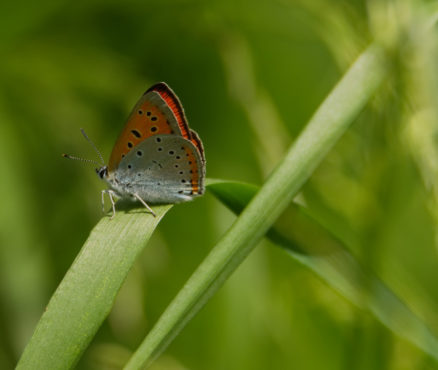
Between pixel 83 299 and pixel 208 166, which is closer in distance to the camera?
pixel 83 299

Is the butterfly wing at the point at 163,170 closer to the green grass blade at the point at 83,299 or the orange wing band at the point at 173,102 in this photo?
the orange wing band at the point at 173,102

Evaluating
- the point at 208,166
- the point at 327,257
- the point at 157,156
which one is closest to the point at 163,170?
the point at 157,156

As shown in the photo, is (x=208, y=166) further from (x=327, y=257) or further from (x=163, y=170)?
(x=327, y=257)

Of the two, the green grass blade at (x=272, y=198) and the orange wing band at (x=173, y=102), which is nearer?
the green grass blade at (x=272, y=198)

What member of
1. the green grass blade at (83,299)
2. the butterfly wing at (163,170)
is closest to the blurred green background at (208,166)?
the butterfly wing at (163,170)

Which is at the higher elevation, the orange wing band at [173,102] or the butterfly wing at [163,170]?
the orange wing band at [173,102]

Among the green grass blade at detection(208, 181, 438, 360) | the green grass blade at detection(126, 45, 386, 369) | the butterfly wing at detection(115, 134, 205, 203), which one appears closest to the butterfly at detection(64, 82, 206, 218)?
the butterfly wing at detection(115, 134, 205, 203)

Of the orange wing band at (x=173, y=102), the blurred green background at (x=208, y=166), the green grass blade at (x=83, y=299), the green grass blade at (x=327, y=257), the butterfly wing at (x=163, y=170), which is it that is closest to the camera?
the green grass blade at (x=83, y=299)
